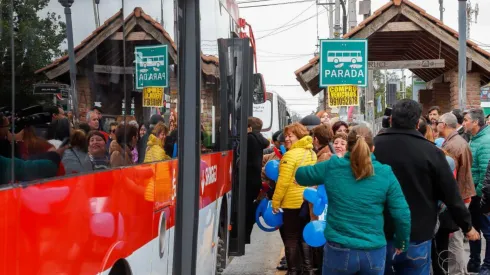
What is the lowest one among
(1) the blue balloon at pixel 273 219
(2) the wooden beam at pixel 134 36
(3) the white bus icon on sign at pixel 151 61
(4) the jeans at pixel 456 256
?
(4) the jeans at pixel 456 256

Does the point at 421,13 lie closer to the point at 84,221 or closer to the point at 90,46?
the point at 90,46

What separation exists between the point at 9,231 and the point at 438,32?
16.3 m

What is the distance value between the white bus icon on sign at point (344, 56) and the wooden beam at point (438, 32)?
4168mm

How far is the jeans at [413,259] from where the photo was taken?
19.5 ft

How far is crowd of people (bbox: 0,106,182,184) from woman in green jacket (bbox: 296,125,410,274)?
148 cm

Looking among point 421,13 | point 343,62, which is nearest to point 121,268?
point 343,62

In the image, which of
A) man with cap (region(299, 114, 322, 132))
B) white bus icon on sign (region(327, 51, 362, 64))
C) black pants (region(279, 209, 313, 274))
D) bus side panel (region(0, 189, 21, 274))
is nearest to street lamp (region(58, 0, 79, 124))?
bus side panel (region(0, 189, 21, 274))

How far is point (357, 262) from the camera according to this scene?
5.50 meters

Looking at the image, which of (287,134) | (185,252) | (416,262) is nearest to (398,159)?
(416,262)

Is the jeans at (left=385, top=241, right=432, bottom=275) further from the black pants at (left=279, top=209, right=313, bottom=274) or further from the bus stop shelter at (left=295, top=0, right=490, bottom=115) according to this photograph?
the bus stop shelter at (left=295, top=0, right=490, bottom=115)

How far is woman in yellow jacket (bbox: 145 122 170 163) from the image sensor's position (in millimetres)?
4750

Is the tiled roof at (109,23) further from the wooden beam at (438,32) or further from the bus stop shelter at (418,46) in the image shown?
the wooden beam at (438,32)

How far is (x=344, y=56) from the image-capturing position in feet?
46.8

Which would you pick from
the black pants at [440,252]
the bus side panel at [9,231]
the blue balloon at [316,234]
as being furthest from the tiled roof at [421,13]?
the bus side panel at [9,231]
